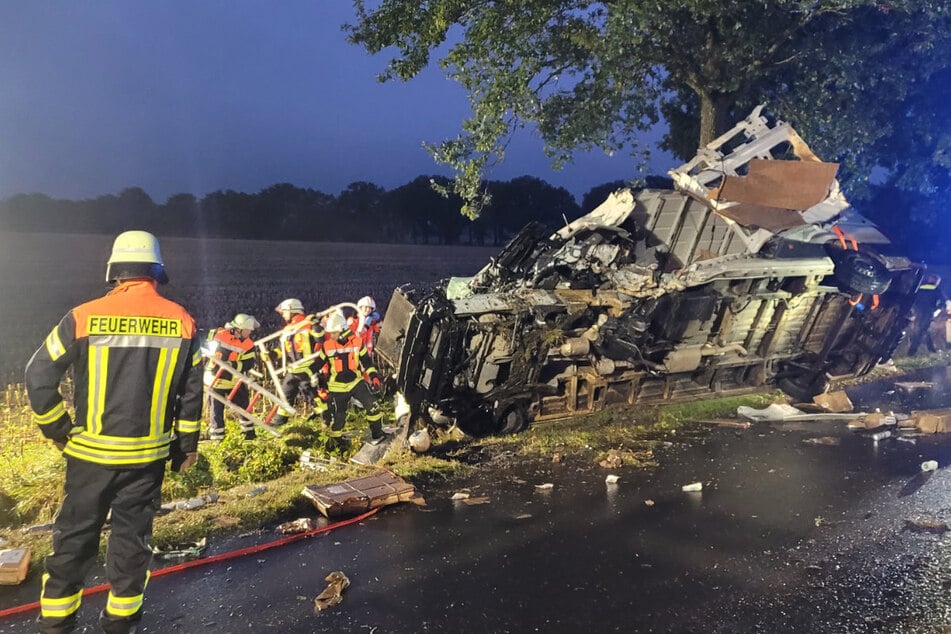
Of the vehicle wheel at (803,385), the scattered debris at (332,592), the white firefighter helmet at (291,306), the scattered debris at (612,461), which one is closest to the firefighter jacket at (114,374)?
the scattered debris at (332,592)

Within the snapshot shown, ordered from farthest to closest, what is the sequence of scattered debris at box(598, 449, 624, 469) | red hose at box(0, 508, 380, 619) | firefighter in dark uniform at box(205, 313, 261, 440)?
firefighter in dark uniform at box(205, 313, 261, 440)
scattered debris at box(598, 449, 624, 469)
red hose at box(0, 508, 380, 619)

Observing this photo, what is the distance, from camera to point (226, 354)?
6793 millimetres

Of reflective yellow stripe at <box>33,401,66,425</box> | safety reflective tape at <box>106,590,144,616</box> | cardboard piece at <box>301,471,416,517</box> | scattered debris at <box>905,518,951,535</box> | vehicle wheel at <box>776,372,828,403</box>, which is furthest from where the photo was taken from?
vehicle wheel at <box>776,372,828,403</box>

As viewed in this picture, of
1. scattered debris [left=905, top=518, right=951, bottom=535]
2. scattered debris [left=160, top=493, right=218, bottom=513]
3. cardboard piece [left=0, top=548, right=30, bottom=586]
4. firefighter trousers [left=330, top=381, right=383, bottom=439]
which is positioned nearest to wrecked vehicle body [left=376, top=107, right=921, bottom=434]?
firefighter trousers [left=330, top=381, right=383, bottom=439]

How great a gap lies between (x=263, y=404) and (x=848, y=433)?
Answer: 6.34 m

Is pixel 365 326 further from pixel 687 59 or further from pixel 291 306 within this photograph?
pixel 687 59

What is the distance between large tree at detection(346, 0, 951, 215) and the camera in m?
9.09

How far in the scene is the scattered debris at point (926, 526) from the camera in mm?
4766

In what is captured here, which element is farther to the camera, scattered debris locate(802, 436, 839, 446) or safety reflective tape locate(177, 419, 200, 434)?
scattered debris locate(802, 436, 839, 446)

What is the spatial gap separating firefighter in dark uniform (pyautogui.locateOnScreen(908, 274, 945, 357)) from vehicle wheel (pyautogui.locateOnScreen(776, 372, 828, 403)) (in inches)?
113

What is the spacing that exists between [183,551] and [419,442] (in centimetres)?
236

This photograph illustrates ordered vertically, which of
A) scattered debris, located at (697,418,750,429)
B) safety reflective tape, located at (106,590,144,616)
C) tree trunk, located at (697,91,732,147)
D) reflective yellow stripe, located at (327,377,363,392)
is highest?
tree trunk, located at (697,91,732,147)

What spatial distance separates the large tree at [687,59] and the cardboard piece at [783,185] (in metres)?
1.99

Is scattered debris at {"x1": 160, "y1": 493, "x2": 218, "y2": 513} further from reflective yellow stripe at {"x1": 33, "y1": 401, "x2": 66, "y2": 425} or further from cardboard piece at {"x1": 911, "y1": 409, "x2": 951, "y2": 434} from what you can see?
cardboard piece at {"x1": 911, "y1": 409, "x2": 951, "y2": 434}
